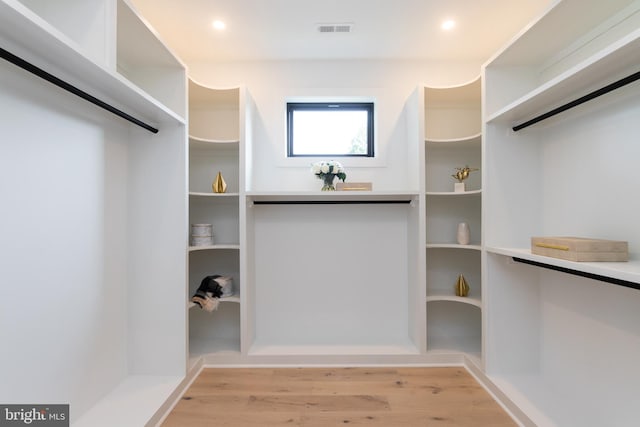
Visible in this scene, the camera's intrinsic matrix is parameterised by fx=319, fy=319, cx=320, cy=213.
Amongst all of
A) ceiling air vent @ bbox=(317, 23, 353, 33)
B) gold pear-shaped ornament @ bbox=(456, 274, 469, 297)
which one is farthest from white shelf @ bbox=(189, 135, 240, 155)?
gold pear-shaped ornament @ bbox=(456, 274, 469, 297)

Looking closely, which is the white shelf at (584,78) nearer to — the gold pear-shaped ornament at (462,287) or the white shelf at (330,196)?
the white shelf at (330,196)

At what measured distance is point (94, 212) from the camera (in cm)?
181

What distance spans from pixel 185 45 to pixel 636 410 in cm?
356

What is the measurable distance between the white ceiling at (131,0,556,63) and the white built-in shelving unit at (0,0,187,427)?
15.1 inches

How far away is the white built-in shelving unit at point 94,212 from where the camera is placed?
133 centimetres

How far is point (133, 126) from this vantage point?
2.14 m

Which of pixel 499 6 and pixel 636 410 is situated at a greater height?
pixel 499 6

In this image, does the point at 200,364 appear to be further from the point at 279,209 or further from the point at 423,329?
the point at 423,329

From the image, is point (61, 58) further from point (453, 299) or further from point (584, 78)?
point (453, 299)

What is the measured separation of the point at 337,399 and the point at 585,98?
2.16 metres

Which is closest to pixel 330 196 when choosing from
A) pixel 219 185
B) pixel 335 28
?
pixel 219 185

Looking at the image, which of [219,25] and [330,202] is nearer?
[219,25]

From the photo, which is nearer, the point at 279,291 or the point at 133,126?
the point at 133,126

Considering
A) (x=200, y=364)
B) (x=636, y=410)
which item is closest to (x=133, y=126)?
(x=200, y=364)
